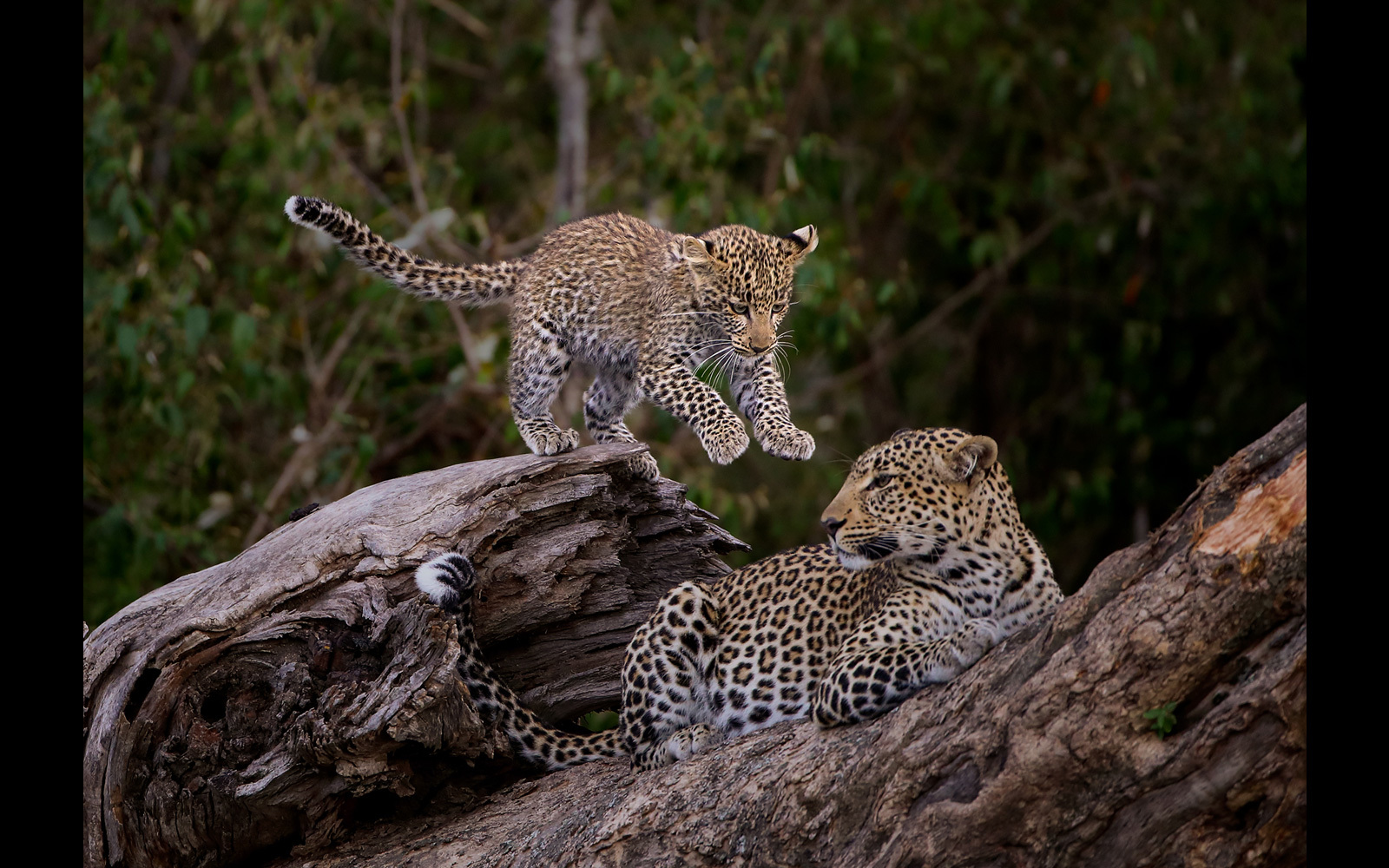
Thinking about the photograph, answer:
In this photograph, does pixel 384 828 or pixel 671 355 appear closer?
pixel 384 828

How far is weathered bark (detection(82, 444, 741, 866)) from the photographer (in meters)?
6.58

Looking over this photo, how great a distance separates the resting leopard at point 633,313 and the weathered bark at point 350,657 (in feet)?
1.91

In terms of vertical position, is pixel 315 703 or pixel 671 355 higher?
pixel 671 355

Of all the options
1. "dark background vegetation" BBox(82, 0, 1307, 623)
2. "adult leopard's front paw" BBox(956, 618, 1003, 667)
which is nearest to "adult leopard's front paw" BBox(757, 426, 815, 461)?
"adult leopard's front paw" BBox(956, 618, 1003, 667)

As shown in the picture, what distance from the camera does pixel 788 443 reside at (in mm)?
7383

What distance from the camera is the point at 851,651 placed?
614cm

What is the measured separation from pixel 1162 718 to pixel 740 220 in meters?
8.14

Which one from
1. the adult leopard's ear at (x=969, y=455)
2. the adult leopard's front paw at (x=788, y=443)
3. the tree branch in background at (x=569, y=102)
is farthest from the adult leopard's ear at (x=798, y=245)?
the tree branch in background at (x=569, y=102)

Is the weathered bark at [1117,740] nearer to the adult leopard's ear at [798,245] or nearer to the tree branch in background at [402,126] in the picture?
the adult leopard's ear at [798,245]

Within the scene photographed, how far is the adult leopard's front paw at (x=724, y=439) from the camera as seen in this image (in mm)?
7551

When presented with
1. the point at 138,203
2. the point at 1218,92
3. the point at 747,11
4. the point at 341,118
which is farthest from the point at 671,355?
the point at 1218,92

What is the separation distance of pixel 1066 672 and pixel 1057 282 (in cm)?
1265

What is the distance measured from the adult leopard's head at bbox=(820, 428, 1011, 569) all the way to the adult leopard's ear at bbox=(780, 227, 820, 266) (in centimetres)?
238

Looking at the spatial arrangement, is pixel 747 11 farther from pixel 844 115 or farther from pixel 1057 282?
pixel 1057 282
